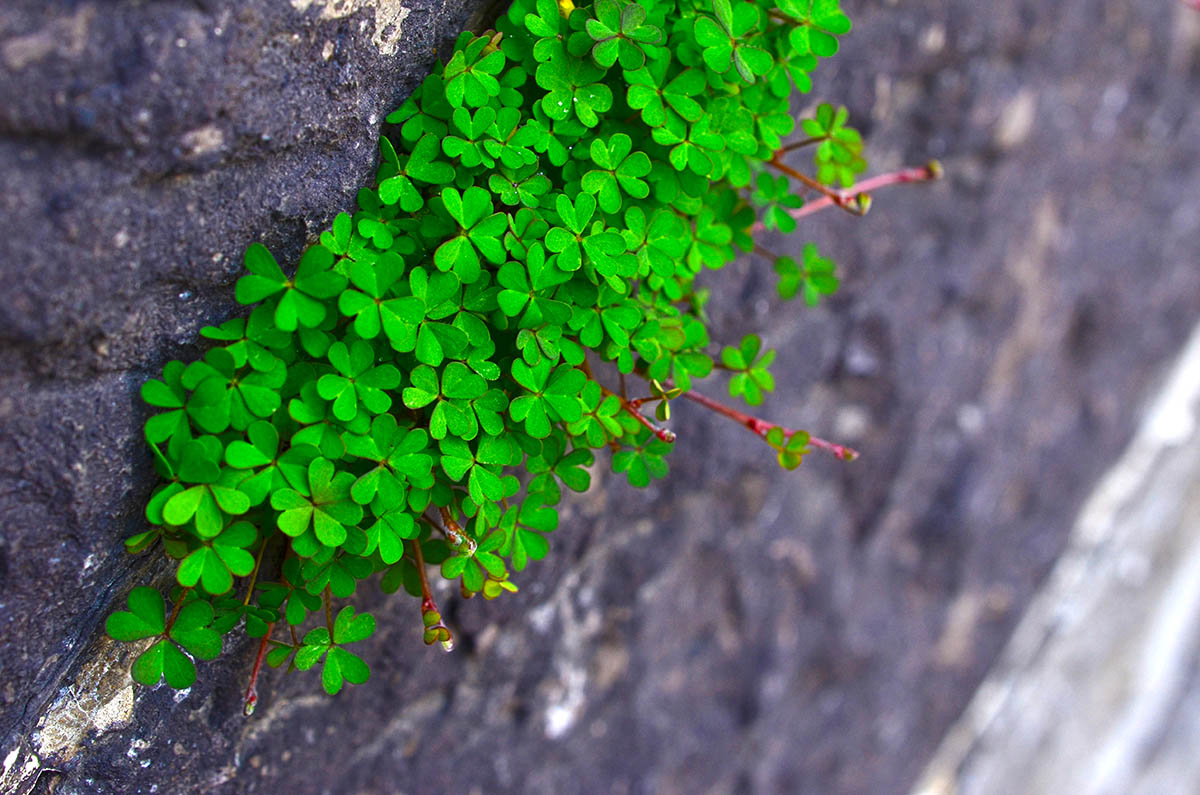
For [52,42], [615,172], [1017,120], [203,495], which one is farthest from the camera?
[1017,120]

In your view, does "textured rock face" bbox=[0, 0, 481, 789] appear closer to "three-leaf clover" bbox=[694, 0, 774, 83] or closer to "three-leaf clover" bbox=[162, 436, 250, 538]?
"three-leaf clover" bbox=[162, 436, 250, 538]

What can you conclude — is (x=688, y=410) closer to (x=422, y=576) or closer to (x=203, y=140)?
(x=422, y=576)

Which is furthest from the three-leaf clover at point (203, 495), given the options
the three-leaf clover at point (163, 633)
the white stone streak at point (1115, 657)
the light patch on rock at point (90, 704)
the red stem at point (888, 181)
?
the white stone streak at point (1115, 657)

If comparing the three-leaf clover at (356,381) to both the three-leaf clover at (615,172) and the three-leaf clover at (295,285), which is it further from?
the three-leaf clover at (615,172)

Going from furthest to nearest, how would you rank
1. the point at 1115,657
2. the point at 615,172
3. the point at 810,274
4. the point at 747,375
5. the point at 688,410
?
1. the point at 1115,657
2. the point at 688,410
3. the point at 810,274
4. the point at 747,375
5. the point at 615,172

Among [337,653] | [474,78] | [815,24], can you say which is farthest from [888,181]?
[337,653]

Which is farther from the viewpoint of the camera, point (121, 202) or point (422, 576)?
point (422, 576)
